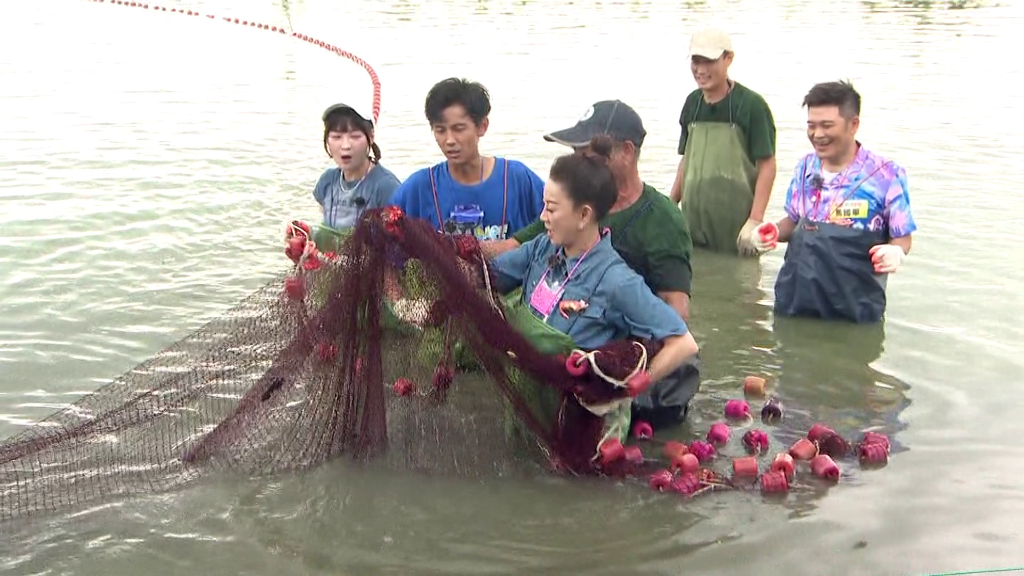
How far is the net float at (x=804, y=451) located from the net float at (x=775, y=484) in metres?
0.27

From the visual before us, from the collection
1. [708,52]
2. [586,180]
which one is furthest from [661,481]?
[708,52]

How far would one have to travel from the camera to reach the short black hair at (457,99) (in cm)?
511

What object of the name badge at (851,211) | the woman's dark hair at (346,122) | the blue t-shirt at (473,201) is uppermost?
the woman's dark hair at (346,122)

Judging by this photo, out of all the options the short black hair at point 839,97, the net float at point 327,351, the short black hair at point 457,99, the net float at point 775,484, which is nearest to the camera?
the net float at point 327,351

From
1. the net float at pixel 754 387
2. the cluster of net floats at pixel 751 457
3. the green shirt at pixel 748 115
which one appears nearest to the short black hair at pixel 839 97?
the green shirt at pixel 748 115

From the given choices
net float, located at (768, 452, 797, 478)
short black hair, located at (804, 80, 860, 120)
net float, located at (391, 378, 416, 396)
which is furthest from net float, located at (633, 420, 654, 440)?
short black hair, located at (804, 80, 860, 120)

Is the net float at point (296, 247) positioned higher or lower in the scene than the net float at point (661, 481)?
higher

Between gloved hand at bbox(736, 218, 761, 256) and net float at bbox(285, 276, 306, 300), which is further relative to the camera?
gloved hand at bbox(736, 218, 761, 256)

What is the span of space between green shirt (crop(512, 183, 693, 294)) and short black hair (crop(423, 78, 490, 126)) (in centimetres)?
99

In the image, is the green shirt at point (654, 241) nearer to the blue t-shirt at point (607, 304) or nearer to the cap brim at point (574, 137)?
the blue t-shirt at point (607, 304)

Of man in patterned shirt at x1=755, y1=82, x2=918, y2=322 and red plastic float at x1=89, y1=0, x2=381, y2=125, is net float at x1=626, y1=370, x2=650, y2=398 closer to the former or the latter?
man in patterned shirt at x1=755, y1=82, x2=918, y2=322

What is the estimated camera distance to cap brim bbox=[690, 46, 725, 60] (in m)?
6.79

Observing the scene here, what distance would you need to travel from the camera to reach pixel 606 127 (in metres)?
4.56

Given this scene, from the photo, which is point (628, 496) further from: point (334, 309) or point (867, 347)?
point (867, 347)
